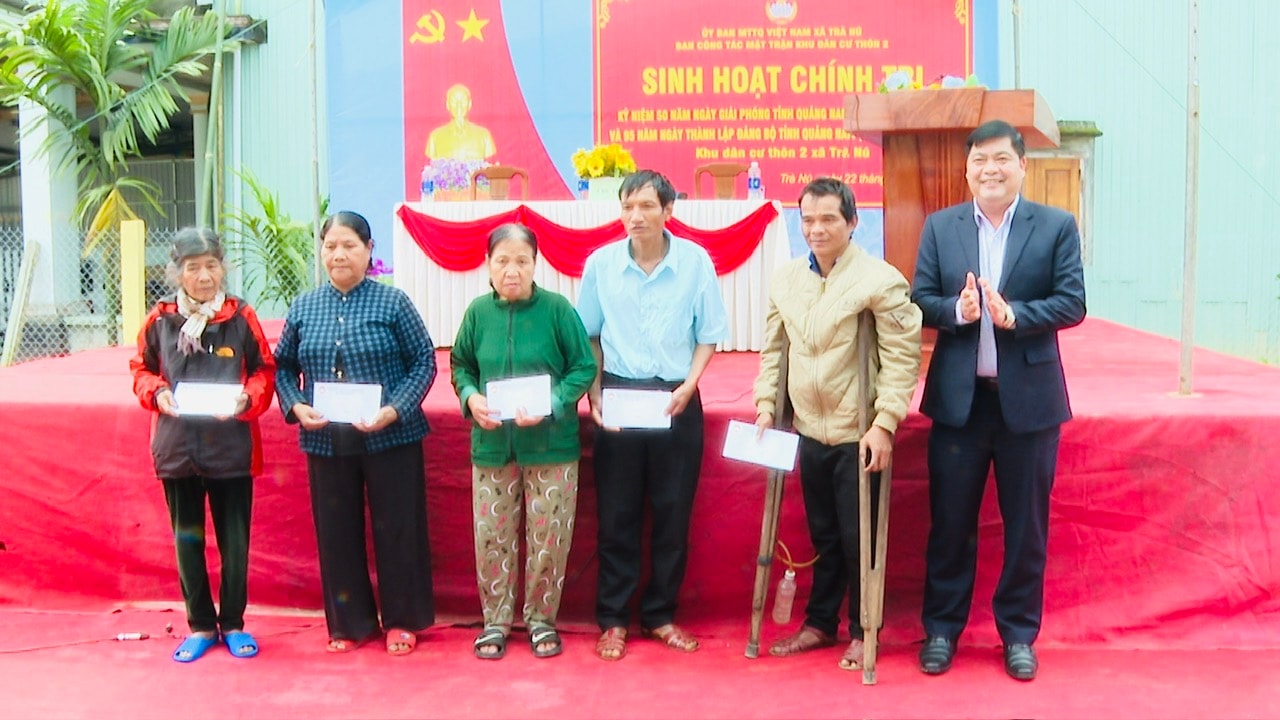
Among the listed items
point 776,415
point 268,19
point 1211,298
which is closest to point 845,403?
point 776,415

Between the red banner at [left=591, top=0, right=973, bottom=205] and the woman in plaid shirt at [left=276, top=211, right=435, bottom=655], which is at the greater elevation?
the red banner at [left=591, top=0, right=973, bottom=205]

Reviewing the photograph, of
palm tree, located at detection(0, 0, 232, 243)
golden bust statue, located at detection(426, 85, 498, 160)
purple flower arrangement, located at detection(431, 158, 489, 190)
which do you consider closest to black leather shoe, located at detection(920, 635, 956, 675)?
purple flower arrangement, located at detection(431, 158, 489, 190)

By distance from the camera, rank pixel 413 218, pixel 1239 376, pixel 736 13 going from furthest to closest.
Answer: pixel 736 13
pixel 413 218
pixel 1239 376

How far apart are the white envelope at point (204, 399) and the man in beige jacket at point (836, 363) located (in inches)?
55.0

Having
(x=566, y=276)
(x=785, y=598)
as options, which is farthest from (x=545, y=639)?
Result: (x=566, y=276)

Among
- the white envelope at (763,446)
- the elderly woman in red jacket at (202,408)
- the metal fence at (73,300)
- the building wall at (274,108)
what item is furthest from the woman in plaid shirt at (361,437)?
the building wall at (274,108)

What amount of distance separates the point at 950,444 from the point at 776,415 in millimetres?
451

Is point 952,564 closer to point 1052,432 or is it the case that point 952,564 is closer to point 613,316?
point 1052,432

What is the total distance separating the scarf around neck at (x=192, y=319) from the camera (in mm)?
2859

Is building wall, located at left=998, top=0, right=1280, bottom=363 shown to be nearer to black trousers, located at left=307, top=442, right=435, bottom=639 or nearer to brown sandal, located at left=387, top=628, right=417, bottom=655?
black trousers, located at left=307, top=442, right=435, bottom=639

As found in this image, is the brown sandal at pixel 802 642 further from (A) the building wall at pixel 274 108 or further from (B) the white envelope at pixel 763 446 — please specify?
(A) the building wall at pixel 274 108

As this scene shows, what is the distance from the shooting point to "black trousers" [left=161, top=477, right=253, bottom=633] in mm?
2965

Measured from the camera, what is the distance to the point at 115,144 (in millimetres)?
8352

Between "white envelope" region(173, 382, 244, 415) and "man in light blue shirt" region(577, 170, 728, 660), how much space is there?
960 millimetres
